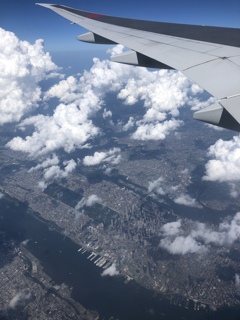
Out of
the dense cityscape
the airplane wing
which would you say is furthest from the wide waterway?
the airplane wing

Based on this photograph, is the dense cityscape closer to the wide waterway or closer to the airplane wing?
the wide waterway

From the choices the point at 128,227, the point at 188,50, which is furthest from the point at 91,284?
the point at 188,50

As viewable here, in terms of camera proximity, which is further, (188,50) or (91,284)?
(91,284)

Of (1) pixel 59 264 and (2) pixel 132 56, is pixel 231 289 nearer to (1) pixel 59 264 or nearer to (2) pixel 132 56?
(1) pixel 59 264

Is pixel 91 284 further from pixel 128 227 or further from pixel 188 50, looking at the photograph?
pixel 188 50

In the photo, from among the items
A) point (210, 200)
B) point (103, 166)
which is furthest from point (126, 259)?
point (103, 166)

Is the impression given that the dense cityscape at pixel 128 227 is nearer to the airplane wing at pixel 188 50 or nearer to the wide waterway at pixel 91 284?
the wide waterway at pixel 91 284
